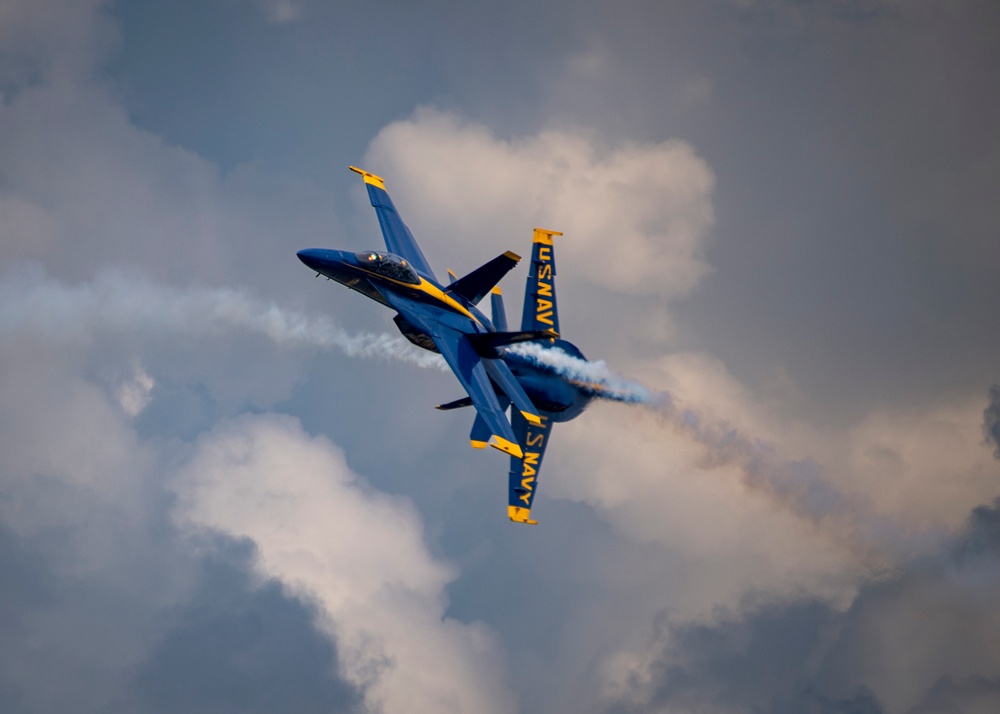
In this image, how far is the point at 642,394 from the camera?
252 feet

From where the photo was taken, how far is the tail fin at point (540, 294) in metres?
74.7

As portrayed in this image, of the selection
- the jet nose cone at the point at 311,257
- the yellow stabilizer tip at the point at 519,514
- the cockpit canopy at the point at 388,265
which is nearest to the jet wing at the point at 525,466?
the yellow stabilizer tip at the point at 519,514

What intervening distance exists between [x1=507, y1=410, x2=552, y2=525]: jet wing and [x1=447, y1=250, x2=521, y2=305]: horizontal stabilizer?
23.9 feet

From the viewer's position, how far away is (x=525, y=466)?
7281cm

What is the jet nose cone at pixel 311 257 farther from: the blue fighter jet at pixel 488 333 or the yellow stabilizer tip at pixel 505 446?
the yellow stabilizer tip at pixel 505 446

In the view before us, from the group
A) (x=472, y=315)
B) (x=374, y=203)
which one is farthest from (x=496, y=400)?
(x=374, y=203)

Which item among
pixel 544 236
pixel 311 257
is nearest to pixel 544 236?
pixel 544 236

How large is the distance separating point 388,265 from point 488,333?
6258mm

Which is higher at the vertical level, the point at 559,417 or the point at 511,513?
the point at 559,417

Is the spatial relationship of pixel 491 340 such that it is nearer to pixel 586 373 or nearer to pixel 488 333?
pixel 488 333

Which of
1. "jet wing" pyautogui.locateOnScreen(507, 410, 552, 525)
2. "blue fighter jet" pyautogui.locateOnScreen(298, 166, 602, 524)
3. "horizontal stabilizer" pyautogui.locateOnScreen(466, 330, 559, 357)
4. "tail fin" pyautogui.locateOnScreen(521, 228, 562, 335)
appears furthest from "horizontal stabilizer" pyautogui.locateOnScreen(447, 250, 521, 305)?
"jet wing" pyautogui.locateOnScreen(507, 410, 552, 525)

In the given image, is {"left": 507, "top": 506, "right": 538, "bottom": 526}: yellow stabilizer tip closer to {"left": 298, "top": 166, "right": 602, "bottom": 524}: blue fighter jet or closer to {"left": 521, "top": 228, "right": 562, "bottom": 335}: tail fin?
{"left": 298, "top": 166, "right": 602, "bottom": 524}: blue fighter jet

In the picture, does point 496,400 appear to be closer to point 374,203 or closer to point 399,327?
point 399,327

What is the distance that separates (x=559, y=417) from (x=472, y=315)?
9326mm
